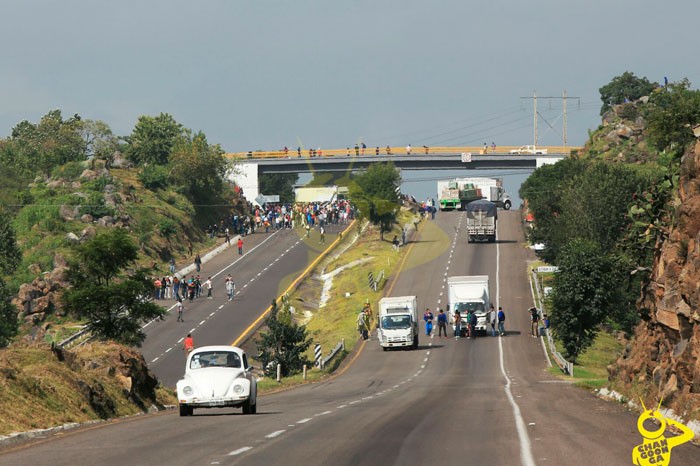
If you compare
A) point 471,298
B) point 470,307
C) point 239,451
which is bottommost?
point 470,307

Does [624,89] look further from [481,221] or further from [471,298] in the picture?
[471,298]

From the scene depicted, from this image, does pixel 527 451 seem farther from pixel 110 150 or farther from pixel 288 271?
pixel 110 150

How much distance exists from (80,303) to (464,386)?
604 inches

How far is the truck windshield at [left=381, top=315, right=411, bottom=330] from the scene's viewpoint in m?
63.4

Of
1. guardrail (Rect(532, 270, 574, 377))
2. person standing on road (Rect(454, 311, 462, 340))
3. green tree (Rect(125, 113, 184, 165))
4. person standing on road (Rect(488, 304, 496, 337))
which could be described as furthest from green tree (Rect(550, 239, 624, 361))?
green tree (Rect(125, 113, 184, 165))

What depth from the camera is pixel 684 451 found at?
58.9ft

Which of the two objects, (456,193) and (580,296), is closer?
(580,296)

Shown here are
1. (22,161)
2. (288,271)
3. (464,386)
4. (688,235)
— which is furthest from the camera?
(22,161)

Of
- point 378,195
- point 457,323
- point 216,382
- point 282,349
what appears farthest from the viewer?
point 378,195

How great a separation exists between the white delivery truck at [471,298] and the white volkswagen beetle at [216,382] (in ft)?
132

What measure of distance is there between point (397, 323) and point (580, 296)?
1022cm

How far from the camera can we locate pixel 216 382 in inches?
1040

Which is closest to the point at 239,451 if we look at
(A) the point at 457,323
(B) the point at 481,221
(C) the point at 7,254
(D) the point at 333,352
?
(D) the point at 333,352

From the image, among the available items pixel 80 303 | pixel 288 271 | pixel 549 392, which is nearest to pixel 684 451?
pixel 549 392
